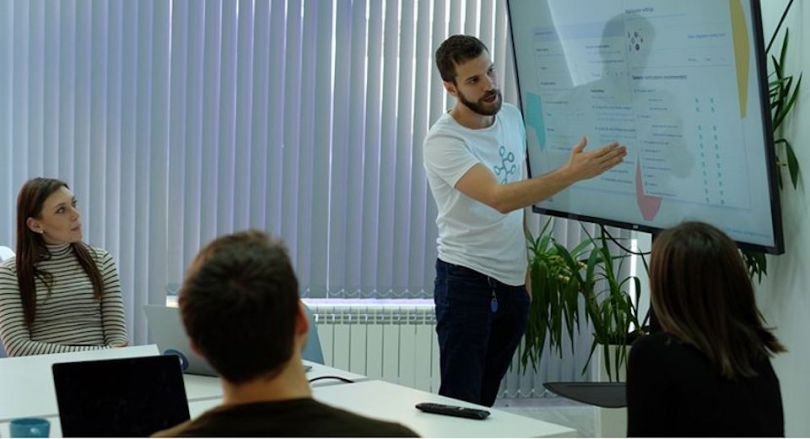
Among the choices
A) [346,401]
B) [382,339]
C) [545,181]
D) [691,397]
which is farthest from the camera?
[382,339]

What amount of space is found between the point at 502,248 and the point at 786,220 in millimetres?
917

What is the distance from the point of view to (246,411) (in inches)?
59.2

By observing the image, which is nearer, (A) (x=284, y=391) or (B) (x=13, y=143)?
(A) (x=284, y=391)

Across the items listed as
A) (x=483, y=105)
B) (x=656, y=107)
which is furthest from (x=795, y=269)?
(x=483, y=105)

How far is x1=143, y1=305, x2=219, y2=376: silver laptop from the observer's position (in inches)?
131

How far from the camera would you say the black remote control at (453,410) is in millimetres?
2809

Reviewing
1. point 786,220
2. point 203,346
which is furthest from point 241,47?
point 203,346

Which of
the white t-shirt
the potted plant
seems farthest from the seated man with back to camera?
the potted plant

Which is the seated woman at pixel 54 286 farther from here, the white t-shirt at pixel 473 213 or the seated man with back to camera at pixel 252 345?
the seated man with back to camera at pixel 252 345

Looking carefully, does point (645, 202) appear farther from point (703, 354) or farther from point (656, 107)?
point (703, 354)

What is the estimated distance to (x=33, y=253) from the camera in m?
→ 3.85

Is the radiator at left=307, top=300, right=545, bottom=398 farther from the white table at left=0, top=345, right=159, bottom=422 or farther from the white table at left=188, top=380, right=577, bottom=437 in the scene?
the white table at left=188, top=380, right=577, bottom=437

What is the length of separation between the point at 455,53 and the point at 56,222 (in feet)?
4.81

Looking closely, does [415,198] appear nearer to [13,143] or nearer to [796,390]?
[13,143]
